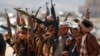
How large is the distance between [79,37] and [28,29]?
7.62 ft

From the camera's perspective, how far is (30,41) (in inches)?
397

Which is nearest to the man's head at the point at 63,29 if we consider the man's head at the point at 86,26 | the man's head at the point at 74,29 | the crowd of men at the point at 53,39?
the crowd of men at the point at 53,39

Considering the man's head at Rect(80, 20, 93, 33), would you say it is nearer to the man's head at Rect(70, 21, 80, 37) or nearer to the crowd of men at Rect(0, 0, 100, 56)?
the crowd of men at Rect(0, 0, 100, 56)

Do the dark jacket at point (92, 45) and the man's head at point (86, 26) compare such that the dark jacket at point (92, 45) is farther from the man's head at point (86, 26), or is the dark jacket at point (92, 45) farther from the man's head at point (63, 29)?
the man's head at point (63, 29)

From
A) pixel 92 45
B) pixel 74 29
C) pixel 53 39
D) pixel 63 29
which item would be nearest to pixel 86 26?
pixel 92 45

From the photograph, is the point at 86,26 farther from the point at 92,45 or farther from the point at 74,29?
the point at 74,29

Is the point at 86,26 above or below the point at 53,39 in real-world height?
above

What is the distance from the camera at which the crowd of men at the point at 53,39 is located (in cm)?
711

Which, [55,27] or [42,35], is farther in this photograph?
[42,35]

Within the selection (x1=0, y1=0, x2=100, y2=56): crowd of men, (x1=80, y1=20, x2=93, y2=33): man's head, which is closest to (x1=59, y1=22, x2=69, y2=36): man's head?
(x1=0, y1=0, x2=100, y2=56): crowd of men

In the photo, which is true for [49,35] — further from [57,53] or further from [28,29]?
[28,29]

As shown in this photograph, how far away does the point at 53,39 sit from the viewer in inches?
341

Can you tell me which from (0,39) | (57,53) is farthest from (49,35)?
(0,39)

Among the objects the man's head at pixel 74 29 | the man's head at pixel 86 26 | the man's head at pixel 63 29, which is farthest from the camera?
the man's head at pixel 74 29
